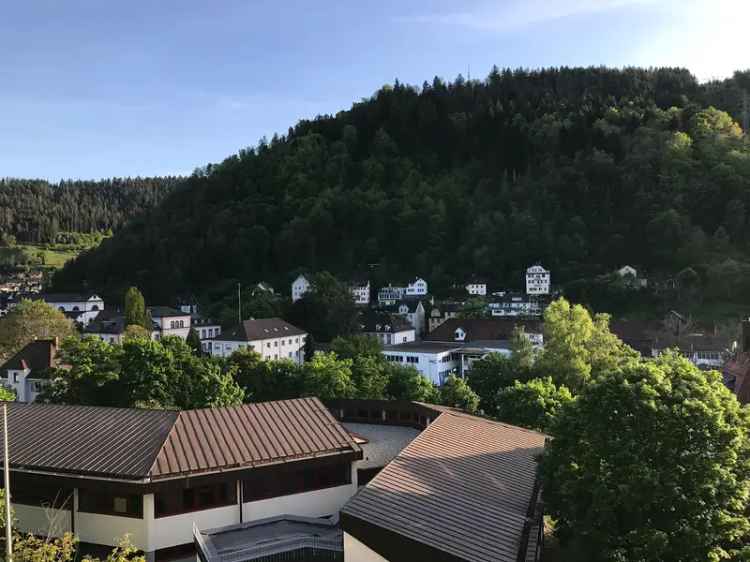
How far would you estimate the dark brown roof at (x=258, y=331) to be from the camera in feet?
211

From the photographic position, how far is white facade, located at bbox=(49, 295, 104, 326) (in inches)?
3632

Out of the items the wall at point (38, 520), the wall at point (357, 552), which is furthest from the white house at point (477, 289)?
the wall at point (357, 552)

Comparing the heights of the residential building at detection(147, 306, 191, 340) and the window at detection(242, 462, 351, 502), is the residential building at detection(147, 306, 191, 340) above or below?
below

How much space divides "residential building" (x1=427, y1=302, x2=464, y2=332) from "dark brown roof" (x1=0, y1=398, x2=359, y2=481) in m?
64.1

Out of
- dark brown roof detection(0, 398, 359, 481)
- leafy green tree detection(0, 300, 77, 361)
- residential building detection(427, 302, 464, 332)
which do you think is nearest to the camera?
dark brown roof detection(0, 398, 359, 481)

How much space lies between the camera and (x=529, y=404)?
28.7m

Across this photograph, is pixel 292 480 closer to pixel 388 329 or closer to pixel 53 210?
pixel 388 329

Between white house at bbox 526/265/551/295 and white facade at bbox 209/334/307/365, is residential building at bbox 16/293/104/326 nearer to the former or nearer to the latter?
white facade at bbox 209/334/307/365

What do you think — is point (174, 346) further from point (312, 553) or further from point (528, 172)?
point (528, 172)

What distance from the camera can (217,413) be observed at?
18.1m

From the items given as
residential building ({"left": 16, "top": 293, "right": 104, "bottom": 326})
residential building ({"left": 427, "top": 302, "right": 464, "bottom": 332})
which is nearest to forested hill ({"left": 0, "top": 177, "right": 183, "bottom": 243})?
residential building ({"left": 16, "top": 293, "right": 104, "bottom": 326})

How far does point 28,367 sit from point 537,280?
66.6 m

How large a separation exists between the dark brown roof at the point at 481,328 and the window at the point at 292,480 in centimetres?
5139

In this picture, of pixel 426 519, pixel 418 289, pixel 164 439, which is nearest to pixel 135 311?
pixel 418 289
